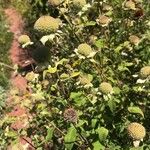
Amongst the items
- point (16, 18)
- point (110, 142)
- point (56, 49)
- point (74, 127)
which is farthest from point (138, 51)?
point (16, 18)

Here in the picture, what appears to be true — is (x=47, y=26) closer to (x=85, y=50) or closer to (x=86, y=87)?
(x=85, y=50)

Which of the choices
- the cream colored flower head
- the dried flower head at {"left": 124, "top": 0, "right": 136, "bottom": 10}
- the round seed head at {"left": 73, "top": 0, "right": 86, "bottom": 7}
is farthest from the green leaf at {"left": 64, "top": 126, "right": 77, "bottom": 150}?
the dried flower head at {"left": 124, "top": 0, "right": 136, "bottom": 10}

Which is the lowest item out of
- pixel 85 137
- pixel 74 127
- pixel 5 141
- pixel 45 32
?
pixel 5 141

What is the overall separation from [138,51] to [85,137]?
3.37ft

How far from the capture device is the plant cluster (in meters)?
2.93

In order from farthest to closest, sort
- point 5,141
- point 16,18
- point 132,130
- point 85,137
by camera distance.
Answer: point 16,18 < point 5,141 < point 85,137 < point 132,130

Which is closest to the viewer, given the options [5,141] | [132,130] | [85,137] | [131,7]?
[132,130]

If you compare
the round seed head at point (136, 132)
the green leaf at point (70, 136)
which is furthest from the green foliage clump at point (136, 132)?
the green leaf at point (70, 136)

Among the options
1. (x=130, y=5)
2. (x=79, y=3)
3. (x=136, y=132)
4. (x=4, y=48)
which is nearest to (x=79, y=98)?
(x=136, y=132)

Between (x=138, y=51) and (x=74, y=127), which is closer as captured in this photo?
(x=74, y=127)

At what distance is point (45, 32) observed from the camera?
9.55ft

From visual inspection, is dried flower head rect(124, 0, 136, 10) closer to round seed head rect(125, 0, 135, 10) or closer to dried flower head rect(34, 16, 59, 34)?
round seed head rect(125, 0, 135, 10)

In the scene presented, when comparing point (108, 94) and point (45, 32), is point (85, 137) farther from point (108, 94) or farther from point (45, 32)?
point (45, 32)

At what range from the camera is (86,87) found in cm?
305
